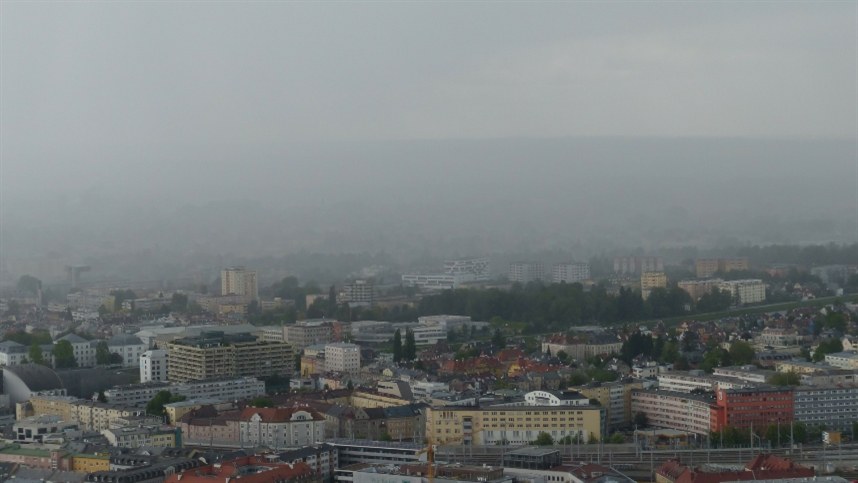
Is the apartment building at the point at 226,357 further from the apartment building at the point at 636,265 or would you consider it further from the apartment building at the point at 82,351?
the apartment building at the point at 636,265

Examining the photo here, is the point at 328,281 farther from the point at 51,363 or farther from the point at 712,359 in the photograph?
the point at 712,359

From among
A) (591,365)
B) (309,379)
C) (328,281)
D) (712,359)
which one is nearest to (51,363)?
(309,379)

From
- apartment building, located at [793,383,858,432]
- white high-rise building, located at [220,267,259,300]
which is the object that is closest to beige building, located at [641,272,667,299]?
white high-rise building, located at [220,267,259,300]

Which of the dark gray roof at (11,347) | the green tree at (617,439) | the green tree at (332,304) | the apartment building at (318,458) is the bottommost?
the green tree at (617,439)

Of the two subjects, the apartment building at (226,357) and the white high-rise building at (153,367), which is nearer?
the apartment building at (226,357)

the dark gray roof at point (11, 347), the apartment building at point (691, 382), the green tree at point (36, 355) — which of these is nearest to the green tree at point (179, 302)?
the dark gray roof at point (11, 347)

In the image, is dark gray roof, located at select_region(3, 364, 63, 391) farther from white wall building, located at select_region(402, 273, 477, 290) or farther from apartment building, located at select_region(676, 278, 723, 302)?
white wall building, located at select_region(402, 273, 477, 290)

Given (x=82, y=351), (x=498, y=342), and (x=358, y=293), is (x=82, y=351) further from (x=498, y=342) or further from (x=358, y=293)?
(x=358, y=293)
